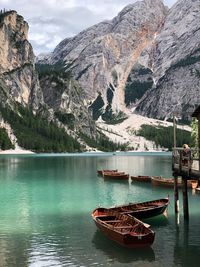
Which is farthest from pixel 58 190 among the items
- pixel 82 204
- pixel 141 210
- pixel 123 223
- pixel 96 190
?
pixel 123 223

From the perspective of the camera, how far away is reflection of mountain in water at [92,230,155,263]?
3397cm

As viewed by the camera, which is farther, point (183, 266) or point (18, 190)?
point (18, 190)

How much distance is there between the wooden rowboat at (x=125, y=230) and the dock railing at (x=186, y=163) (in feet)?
23.9

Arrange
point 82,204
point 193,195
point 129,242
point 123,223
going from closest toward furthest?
point 129,242 < point 123,223 < point 82,204 < point 193,195

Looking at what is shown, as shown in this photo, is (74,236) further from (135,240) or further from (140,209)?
(140,209)

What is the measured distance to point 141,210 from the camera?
156 feet

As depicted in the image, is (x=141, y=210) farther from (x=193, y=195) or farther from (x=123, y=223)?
(x=193, y=195)

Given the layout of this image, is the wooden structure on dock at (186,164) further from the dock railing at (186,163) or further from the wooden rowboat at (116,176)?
the wooden rowboat at (116,176)

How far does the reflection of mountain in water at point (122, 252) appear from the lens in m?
34.0

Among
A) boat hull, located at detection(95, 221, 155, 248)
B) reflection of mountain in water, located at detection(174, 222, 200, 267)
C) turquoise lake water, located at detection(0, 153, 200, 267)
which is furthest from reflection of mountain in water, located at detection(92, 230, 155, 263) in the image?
reflection of mountain in water, located at detection(174, 222, 200, 267)

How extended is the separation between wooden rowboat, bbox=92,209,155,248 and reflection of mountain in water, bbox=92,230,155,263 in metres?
0.45

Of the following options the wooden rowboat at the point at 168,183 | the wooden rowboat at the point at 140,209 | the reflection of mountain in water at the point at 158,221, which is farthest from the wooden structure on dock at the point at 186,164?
the wooden rowboat at the point at 168,183

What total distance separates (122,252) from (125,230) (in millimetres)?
3210

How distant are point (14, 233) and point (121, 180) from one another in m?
68.8
